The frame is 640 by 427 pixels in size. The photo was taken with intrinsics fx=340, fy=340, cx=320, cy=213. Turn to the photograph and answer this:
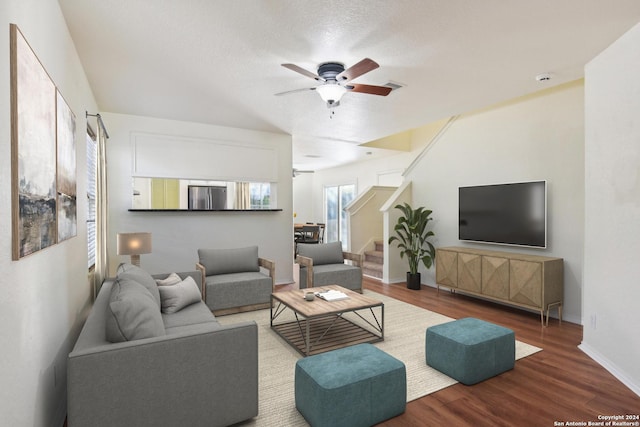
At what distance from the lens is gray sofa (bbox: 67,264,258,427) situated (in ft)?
5.53

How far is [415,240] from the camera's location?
19.4ft

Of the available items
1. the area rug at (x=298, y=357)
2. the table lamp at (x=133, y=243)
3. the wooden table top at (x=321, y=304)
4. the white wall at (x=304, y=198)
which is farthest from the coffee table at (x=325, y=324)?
the white wall at (x=304, y=198)

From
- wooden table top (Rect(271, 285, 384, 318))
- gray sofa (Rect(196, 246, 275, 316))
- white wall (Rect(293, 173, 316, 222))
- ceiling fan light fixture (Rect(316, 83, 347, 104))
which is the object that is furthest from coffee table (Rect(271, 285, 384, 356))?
white wall (Rect(293, 173, 316, 222))

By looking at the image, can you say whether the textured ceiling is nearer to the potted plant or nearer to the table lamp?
the table lamp

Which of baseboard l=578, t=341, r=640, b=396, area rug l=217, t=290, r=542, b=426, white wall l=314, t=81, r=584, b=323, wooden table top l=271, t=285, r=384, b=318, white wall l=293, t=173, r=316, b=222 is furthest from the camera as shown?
white wall l=293, t=173, r=316, b=222

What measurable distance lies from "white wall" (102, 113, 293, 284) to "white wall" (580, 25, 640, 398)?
4.21m

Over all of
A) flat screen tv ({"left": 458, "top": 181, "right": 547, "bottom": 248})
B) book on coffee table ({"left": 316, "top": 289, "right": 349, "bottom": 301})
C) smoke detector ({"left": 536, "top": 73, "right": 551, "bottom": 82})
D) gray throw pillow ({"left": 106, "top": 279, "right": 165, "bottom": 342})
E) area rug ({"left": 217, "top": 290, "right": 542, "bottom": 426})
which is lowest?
area rug ({"left": 217, "top": 290, "right": 542, "bottom": 426})

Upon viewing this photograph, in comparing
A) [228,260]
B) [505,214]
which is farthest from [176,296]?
[505,214]

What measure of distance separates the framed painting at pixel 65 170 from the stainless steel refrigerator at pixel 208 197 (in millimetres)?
3802

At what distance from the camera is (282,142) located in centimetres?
600

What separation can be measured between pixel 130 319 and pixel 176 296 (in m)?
1.28

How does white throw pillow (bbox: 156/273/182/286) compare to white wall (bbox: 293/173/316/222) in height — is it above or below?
below

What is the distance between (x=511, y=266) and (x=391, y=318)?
5.30 feet

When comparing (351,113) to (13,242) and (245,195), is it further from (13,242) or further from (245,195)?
(245,195)
